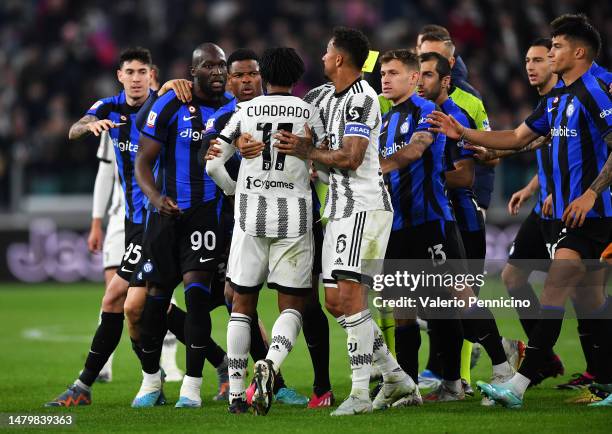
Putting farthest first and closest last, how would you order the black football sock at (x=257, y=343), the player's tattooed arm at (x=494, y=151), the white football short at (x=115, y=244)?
1. the white football short at (x=115, y=244)
2. the black football sock at (x=257, y=343)
3. the player's tattooed arm at (x=494, y=151)

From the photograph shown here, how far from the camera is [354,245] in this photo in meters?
6.84

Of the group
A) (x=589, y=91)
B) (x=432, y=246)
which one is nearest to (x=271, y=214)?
(x=432, y=246)

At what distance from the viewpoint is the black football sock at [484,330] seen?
7.76 meters

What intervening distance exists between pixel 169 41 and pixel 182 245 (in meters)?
13.0

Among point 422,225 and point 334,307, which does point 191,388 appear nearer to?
point 334,307

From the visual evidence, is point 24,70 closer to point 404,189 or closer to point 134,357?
point 134,357

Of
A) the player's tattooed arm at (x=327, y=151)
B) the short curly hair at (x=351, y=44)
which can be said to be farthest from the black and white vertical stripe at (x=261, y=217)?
the short curly hair at (x=351, y=44)

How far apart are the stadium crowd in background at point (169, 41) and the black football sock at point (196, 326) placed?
10.6 meters

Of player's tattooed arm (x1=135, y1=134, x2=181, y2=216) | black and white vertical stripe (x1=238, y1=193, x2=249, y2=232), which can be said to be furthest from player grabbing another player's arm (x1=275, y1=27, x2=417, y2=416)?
player's tattooed arm (x1=135, y1=134, x2=181, y2=216)

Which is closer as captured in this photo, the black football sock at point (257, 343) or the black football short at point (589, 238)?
the black football short at point (589, 238)

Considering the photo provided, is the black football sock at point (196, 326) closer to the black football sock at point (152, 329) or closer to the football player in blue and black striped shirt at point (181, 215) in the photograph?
the football player in blue and black striped shirt at point (181, 215)

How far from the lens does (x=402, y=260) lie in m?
7.74

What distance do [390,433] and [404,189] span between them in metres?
2.09

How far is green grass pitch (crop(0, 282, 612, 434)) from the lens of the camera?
6.43 meters
